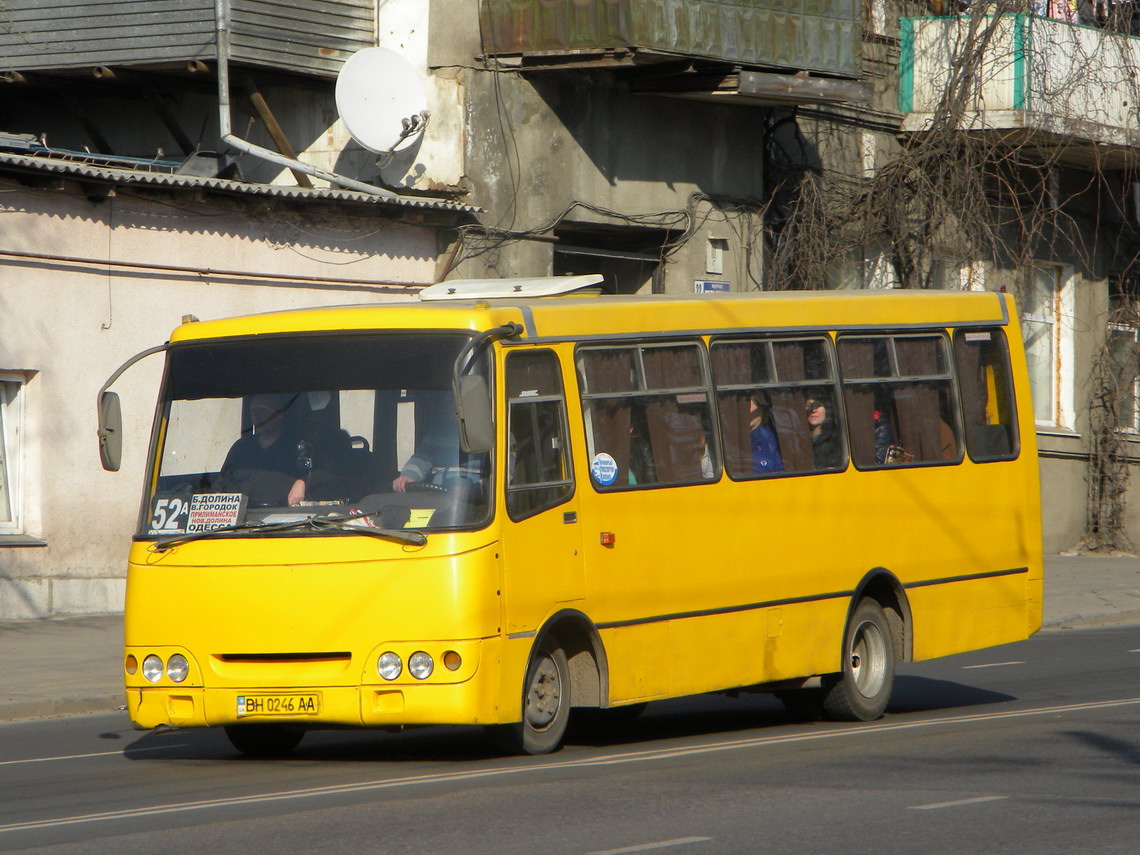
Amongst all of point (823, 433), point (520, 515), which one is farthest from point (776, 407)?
point (520, 515)

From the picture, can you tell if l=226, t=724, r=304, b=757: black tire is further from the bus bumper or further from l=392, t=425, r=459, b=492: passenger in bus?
l=392, t=425, r=459, b=492: passenger in bus

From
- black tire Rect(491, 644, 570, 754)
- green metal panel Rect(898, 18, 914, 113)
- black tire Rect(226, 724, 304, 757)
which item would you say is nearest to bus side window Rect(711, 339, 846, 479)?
black tire Rect(491, 644, 570, 754)

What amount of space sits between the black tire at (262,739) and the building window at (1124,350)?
1929 centimetres

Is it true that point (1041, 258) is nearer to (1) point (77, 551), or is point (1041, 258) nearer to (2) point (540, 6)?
(2) point (540, 6)

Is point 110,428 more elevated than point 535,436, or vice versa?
point 110,428

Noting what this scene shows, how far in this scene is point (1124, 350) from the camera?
27.4 metres

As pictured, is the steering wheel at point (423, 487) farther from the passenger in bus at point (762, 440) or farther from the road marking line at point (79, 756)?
the road marking line at point (79, 756)

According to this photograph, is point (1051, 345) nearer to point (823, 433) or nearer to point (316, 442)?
point (823, 433)

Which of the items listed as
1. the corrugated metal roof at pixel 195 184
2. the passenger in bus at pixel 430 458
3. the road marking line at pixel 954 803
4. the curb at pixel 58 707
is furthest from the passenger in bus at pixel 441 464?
the corrugated metal roof at pixel 195 184

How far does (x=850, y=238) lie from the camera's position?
2334 centimetres

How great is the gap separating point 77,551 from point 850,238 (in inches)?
426

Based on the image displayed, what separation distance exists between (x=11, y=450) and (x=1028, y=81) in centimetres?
1328

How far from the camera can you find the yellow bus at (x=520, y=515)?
905cm

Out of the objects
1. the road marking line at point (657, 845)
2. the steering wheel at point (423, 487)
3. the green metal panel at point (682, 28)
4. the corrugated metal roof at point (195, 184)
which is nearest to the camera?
the road marking line at point (657, 845)
